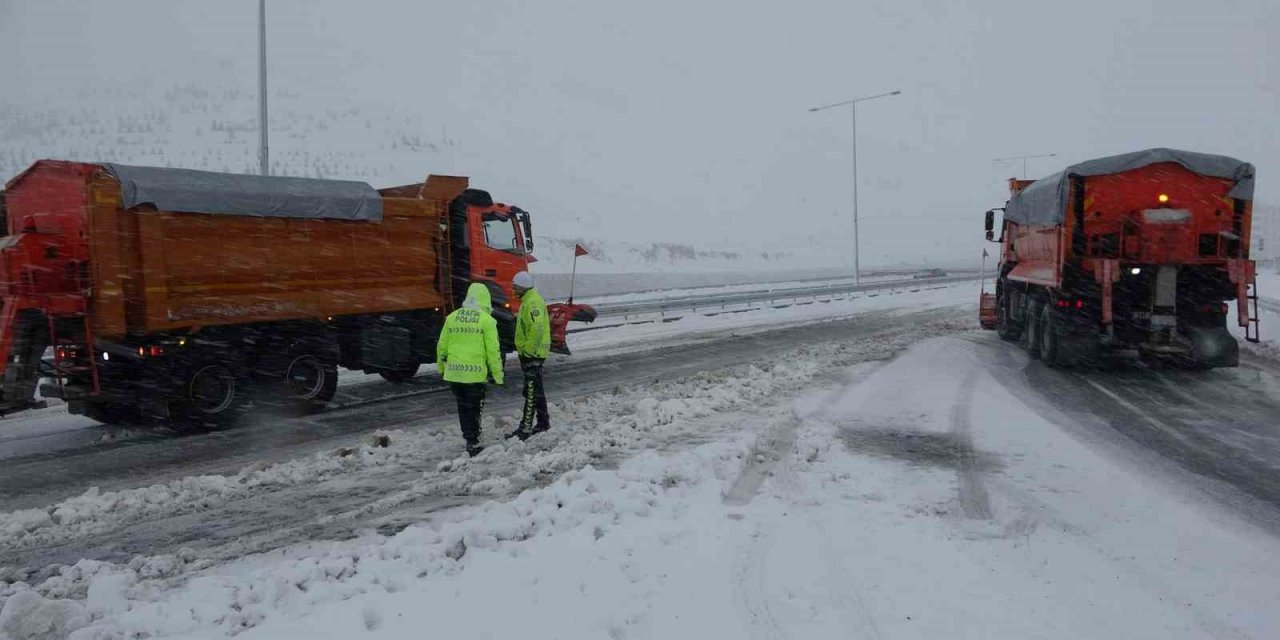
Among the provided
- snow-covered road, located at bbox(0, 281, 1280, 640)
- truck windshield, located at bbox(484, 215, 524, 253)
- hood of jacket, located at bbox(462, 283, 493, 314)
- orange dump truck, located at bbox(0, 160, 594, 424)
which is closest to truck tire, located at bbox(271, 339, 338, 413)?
orange dump truck, located at bbox(0, 160, 594, 424)

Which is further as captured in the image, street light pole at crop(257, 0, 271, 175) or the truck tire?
street light pole at crop(257, 0, 271, 175)

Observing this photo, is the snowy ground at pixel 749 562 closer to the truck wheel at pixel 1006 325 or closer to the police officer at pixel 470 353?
the police officer at pixel 470 353

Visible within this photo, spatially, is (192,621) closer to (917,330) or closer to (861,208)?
(917,330)

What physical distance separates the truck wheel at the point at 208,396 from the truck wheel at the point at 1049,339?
39.3ft

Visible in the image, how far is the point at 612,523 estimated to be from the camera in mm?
5680

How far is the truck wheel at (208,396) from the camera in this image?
9.84 meters

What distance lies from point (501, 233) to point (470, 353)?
636cm

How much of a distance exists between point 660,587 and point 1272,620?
10.1ft

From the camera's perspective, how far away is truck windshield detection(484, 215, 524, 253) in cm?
1368

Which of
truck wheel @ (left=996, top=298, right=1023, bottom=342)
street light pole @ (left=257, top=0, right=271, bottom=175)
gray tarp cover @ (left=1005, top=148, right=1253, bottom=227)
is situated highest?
street light pole @ (left=257, top=0, right=271, bottom=175)

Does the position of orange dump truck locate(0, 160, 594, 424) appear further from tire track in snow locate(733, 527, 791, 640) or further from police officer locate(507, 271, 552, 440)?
tire track in snow locate(733, 527, 791, 640)

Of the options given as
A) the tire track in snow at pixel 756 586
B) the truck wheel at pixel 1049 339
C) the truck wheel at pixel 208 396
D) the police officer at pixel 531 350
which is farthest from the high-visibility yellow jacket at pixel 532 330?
the truck wheel at pixel 1049 339

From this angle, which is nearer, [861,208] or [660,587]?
[660,587]

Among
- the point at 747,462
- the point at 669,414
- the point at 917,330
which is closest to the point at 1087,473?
the point at 747,462
